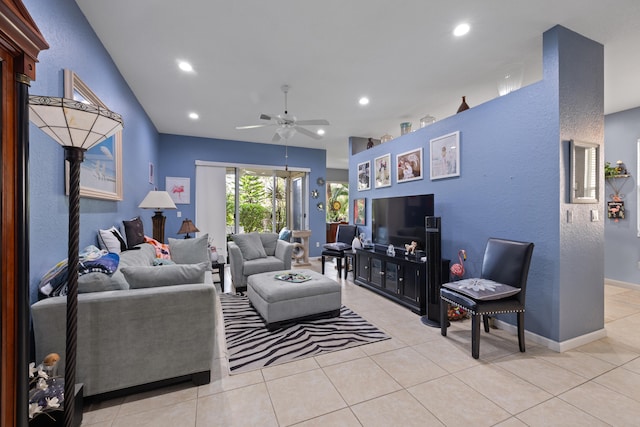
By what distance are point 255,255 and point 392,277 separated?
2124mm

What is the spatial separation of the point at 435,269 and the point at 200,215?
16.5 feet

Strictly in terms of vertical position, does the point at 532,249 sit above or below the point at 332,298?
above

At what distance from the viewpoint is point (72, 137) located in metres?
1.21

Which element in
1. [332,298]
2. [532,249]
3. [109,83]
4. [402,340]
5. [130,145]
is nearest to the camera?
[532,249]

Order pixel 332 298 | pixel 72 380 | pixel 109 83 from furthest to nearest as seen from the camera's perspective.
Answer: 1. pixel 332 298
2. pixel 109 83
3. pixel 72 380

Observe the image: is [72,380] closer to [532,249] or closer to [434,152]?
[532,249]

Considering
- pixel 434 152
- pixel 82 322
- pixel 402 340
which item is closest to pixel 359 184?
pixel 434 152

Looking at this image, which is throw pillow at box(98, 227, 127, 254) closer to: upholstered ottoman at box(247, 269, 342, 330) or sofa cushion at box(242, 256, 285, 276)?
upholstered ottoman at box(247, 269, 342, 330)

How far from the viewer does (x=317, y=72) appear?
3.17m

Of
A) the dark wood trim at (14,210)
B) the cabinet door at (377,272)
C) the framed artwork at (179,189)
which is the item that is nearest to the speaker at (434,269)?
the cabinet door at (377,272)

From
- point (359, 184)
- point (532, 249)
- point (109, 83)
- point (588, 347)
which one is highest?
point (109, 83)

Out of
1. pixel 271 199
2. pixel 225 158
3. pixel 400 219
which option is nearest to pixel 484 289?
pixel 400 219

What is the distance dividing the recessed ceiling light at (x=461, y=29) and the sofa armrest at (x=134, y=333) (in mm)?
2942

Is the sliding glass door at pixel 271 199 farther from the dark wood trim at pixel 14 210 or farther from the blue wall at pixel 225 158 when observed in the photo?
the dark wood trim at pixel 14 210
